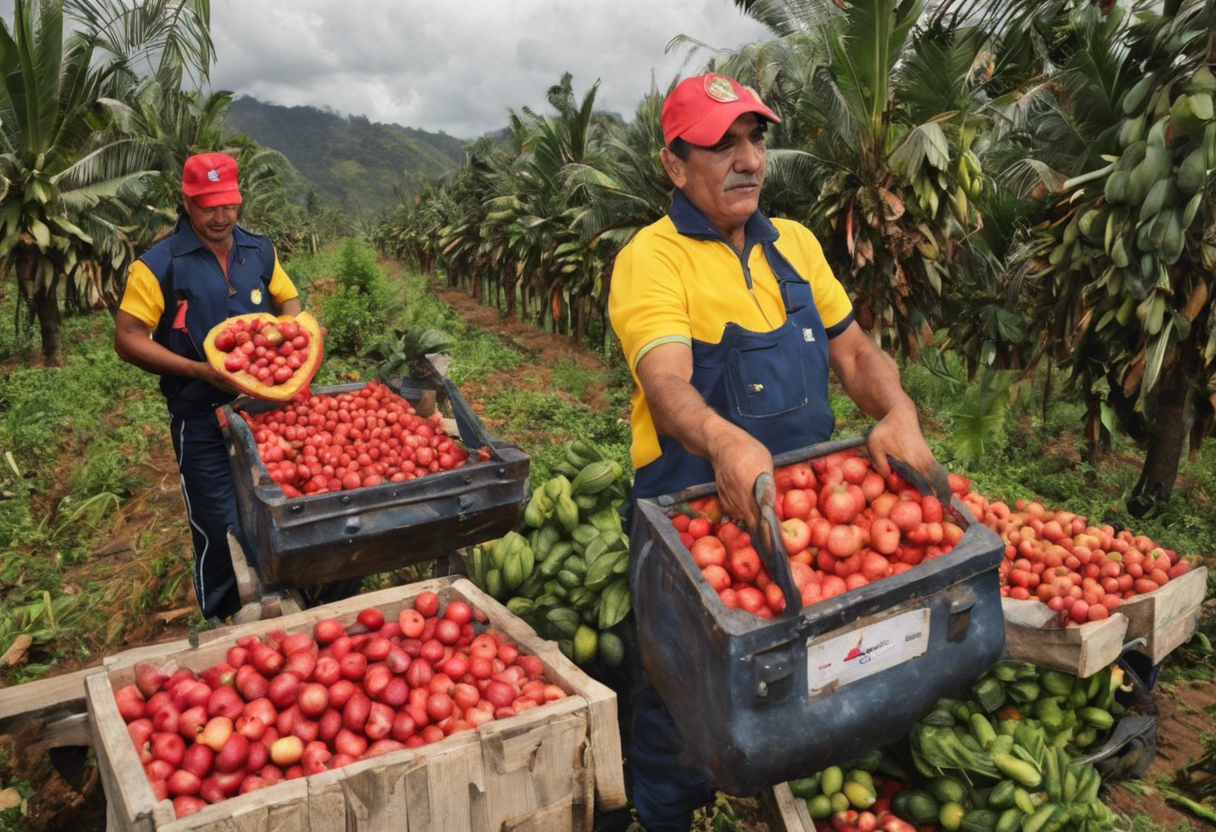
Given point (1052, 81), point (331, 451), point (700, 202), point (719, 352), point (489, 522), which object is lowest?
point (489, 522)

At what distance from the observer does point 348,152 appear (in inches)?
5802

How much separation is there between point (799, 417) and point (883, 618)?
78 centimetres

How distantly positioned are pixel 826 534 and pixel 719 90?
126cm

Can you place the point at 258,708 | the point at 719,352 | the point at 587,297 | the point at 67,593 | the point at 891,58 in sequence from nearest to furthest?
the point at 258,708 < the point at 719,352 < the point at 67,593 < the point at 891,58 < the point at 587,297

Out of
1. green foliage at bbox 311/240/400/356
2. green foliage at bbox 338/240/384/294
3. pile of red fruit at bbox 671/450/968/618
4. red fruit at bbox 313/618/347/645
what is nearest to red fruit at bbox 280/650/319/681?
red fruit at bbox 313/618/347/645

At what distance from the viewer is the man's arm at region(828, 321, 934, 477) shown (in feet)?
7.11

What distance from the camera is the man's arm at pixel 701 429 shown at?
184cm

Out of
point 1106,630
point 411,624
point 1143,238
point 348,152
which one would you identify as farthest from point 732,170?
point 348,152

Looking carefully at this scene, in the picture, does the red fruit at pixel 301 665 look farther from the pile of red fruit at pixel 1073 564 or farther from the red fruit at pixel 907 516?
the pile of red fruit at pixel 1073 564

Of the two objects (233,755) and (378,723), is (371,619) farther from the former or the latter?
(233,755)

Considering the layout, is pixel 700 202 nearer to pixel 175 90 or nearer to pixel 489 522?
pixel 489 522

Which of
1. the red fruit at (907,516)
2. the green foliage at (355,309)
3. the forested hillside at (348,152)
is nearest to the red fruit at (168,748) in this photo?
the red fruit at (907,516)

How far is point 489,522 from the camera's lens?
126 inches

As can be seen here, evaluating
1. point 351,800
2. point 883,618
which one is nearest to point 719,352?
point 883,618
